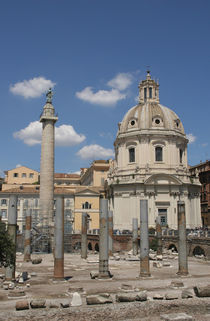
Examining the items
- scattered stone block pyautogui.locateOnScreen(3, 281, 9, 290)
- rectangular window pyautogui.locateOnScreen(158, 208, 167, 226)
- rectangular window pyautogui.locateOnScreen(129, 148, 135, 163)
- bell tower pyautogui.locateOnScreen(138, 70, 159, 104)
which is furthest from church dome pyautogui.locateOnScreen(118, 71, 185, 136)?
scattered stone block pyautogui.locateOnScreen(3, 281, 9, 290)

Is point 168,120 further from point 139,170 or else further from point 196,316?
point 196,316

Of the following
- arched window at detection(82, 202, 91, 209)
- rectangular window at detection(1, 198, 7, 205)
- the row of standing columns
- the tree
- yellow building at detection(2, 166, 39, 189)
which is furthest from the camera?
yellow building at detection(2, 166, 39, 189)

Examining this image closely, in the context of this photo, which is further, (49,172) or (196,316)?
(49,172)

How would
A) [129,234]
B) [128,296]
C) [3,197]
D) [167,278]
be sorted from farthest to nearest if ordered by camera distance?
1. [3,197]
2. [129,234]
3. [167,278]
4. [128,296]

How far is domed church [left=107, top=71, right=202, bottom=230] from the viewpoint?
53.8 m

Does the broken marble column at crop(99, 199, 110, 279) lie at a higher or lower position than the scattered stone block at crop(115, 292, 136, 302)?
higher

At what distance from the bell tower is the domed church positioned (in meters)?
3.27

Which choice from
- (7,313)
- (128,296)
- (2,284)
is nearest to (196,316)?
(128,296)

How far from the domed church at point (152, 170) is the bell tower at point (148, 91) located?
129 inches

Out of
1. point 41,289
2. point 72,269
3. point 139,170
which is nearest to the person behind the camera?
point 41,289

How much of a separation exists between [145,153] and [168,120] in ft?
21.6

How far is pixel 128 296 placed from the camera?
15.0m

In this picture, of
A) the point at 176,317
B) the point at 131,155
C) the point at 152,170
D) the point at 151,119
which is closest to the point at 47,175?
the point at 131,155

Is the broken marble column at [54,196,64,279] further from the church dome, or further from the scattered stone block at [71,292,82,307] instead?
the church dome
